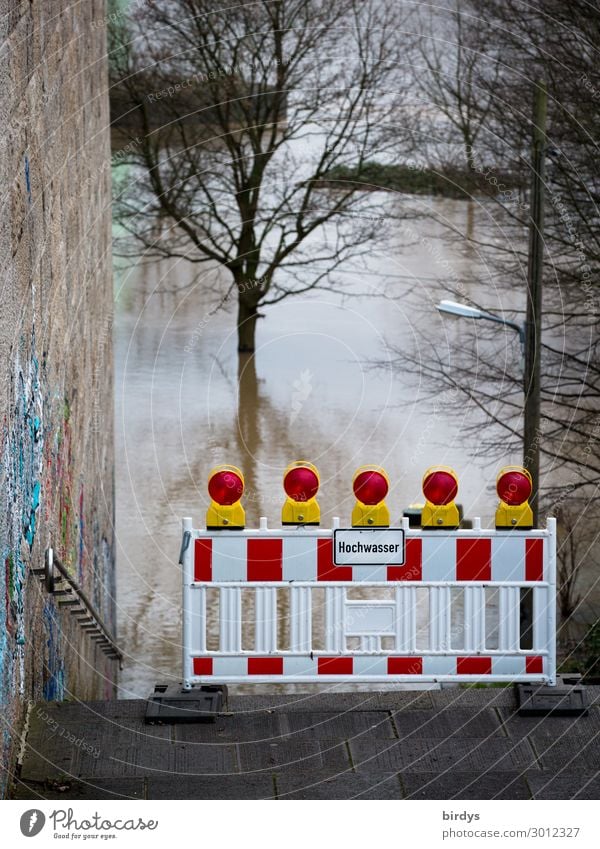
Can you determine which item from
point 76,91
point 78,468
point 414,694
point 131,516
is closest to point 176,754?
point 414,694

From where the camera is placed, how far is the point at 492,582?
6.91 meters

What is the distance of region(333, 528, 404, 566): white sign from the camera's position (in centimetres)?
680

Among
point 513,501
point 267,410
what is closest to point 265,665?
point 513,501

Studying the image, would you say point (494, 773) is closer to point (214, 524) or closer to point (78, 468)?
point (214, 524)

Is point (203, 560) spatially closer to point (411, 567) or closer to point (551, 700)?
point (411, 567)

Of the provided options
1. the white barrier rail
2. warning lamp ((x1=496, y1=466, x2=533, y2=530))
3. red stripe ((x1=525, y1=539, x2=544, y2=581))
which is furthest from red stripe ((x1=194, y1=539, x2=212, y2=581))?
red stripe ((x1=525, y1=539, x2=544, y2=581))

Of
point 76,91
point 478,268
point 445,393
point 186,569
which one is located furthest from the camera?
point 478,268

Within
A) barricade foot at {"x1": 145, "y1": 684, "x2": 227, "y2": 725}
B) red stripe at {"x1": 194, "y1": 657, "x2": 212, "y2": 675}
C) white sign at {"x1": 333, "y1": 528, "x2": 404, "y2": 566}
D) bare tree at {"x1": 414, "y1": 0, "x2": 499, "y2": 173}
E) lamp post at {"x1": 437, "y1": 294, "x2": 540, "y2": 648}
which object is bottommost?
barricade foot at {"x1": 145, "y1": 684, "x2": 227, "y2": 725}

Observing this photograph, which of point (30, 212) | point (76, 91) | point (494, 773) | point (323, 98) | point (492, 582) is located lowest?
point (494, 773)

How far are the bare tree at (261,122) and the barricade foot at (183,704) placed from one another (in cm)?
1925

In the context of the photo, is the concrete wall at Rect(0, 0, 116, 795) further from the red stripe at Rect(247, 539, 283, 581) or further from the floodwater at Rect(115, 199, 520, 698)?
the floodwater at Rect(115, 199, 520, 698)

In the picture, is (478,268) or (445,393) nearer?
(445,393)

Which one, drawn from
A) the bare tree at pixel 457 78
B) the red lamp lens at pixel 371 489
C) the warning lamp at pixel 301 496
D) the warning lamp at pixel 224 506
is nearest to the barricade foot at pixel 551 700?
the red lamp lens at pixel 371 489

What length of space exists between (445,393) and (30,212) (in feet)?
47.1
